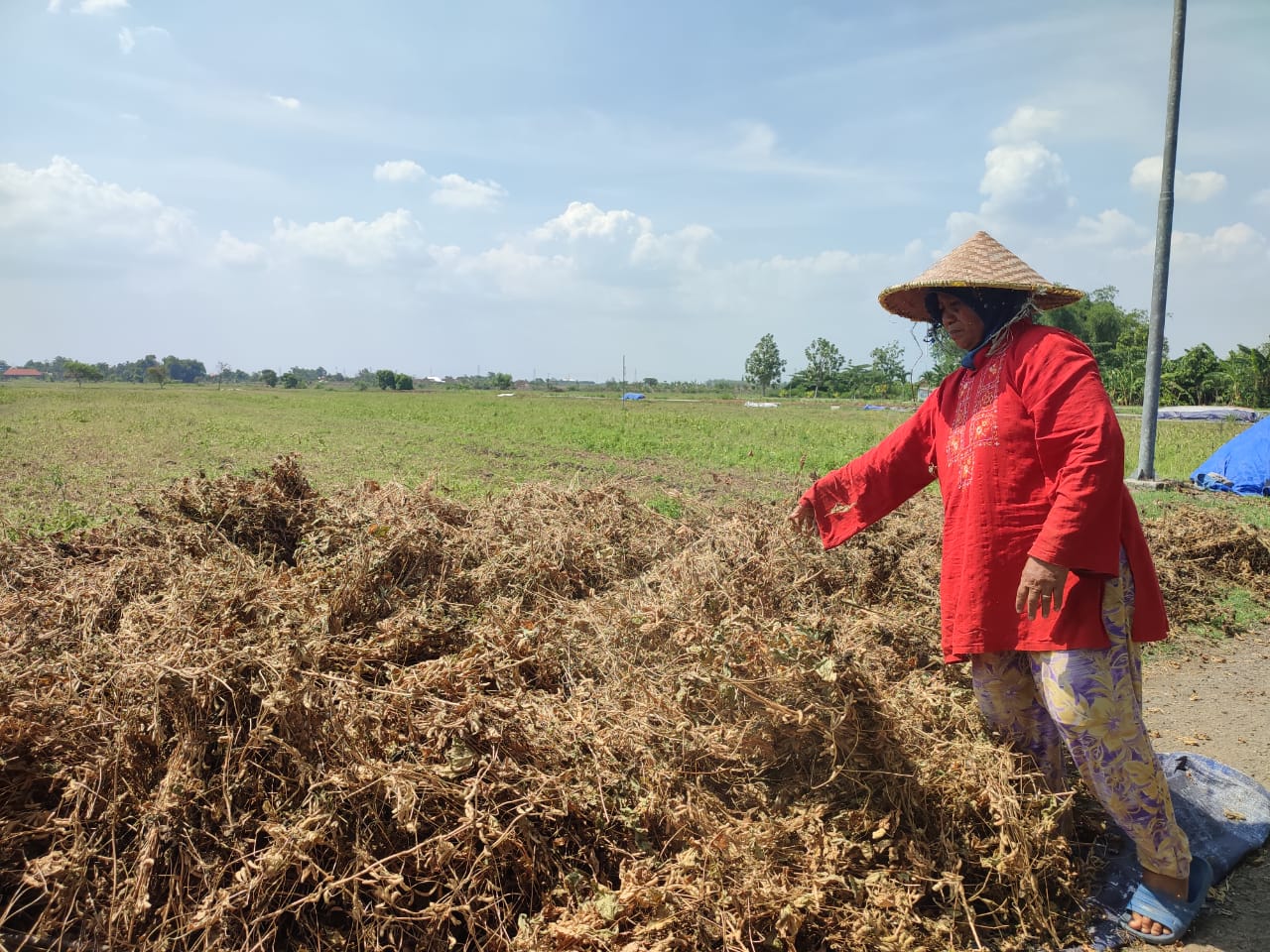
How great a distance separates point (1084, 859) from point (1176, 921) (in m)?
0.31

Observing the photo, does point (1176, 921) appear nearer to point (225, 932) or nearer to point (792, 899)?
point (792, 899)

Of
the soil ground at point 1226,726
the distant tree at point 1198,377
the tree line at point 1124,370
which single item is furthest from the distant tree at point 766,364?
the soil ground at point 1226,726

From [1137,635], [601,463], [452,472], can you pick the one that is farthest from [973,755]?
[601,463]

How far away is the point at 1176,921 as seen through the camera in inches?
86.0

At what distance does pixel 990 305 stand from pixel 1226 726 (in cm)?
264

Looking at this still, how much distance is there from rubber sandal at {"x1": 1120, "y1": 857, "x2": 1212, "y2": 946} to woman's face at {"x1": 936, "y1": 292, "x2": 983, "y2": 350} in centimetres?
173

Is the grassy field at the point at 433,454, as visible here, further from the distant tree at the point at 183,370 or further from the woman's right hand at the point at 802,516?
the distant tree at the point at 183,370

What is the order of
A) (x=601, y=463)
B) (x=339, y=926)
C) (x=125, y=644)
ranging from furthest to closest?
1. (x=601, y=463)
2. (x=125, y=644)
3. (x=339, y=926)

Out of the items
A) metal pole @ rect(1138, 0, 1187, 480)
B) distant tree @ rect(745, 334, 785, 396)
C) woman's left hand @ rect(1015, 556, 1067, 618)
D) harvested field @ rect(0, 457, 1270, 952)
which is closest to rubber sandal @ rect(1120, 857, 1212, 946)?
harvested field @ rect(0, 457, 1270, 952)

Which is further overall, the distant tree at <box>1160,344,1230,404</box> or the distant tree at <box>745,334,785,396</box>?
the distant tree at <box>745,334,785,396</box>

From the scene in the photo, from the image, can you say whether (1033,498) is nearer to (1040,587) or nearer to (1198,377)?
(1040,587)

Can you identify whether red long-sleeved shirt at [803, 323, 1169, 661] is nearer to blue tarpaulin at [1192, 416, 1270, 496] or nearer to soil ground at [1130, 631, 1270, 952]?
soil ground at [1130, 631, 1270, 952]

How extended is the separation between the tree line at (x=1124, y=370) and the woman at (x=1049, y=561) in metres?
12.2

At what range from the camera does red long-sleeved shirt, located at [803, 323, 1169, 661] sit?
2094 mm
